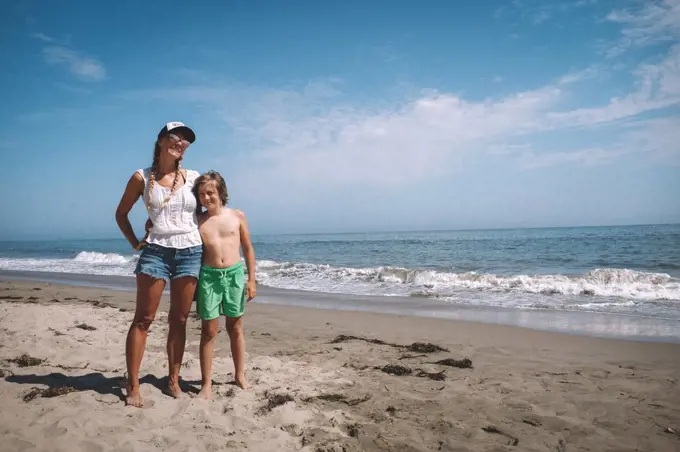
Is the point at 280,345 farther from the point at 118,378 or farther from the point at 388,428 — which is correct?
the point at 388,428

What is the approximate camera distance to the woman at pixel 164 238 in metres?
3.15

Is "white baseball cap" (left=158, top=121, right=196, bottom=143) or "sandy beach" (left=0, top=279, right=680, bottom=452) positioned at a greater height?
"white baseball cap" (left=158, top=121, right=196, bottom=143)

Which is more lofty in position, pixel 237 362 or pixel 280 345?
pixel 237 362

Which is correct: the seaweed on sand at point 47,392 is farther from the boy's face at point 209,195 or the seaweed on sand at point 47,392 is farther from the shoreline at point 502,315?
the shoreline at point 502,315

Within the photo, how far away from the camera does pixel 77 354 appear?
4805mm

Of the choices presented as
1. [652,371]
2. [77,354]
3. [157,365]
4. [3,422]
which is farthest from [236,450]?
[652,371]

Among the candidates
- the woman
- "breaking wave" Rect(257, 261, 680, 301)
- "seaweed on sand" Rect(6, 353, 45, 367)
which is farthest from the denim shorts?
"breaking wave" Rect(257, 261, 680, 301)

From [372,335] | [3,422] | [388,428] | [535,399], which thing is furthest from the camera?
[372,335]

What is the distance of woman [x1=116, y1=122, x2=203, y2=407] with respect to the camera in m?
3.15

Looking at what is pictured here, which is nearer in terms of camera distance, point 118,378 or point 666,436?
point 666,436

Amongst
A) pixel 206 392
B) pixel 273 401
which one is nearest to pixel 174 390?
pixel 206 392

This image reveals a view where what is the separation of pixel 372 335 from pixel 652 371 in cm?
367

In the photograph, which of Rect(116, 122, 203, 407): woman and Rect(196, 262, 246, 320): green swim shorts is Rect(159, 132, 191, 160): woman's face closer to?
Rect(116, 122, 203, 407): woman

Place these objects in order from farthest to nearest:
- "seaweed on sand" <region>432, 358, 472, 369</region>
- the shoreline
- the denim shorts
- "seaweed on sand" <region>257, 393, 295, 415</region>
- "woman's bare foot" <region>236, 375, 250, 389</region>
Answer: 1. the shoreline
2. "seaweed on sand" <region>432, 358, 472, 369</region>
3. "woman's bare foot" <region>236, 375, 250, 389</region>
4. "seaweed on sand" <region>257, 393, 295, 415</region>
5. the denim shorts
